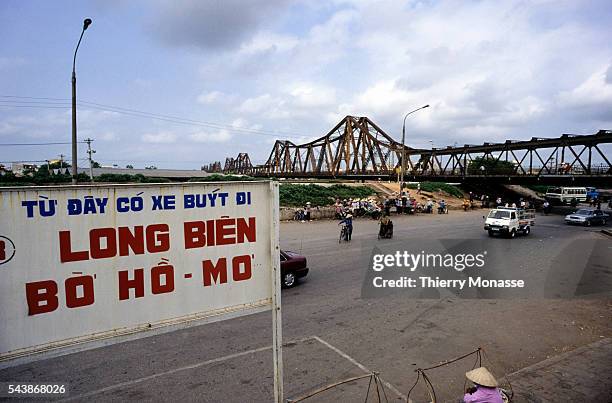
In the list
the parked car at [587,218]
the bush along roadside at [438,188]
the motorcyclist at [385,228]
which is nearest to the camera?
the motorcyclist at [385,228]

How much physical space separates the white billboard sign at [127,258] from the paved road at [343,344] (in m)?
2.38

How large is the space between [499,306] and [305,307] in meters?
4.71

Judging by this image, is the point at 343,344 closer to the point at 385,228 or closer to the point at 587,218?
the point at 385,228

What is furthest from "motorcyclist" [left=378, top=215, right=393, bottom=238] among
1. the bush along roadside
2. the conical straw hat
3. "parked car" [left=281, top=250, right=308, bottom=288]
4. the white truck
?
the bush along roadside

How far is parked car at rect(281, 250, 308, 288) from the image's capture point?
10.4 meters

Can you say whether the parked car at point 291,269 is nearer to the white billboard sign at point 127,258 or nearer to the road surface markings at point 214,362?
the road surface markings at point 214,362

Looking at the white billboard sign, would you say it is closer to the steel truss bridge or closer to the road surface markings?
the road surface markings

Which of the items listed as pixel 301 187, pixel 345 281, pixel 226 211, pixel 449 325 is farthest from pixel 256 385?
pixel 301 187

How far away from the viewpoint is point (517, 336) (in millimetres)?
7398

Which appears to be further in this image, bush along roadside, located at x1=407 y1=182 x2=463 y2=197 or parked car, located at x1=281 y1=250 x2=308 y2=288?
bush along roadside, located at x1=407 y1=182 x2=463 y2=197

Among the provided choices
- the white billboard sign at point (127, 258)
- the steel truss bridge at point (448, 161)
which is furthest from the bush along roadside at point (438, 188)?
the white billboard sign at point (127, 258)

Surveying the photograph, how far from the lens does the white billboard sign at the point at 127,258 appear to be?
2896 mm

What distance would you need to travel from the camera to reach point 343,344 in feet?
22.7

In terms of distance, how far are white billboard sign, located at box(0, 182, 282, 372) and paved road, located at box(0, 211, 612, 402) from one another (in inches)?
93.6
